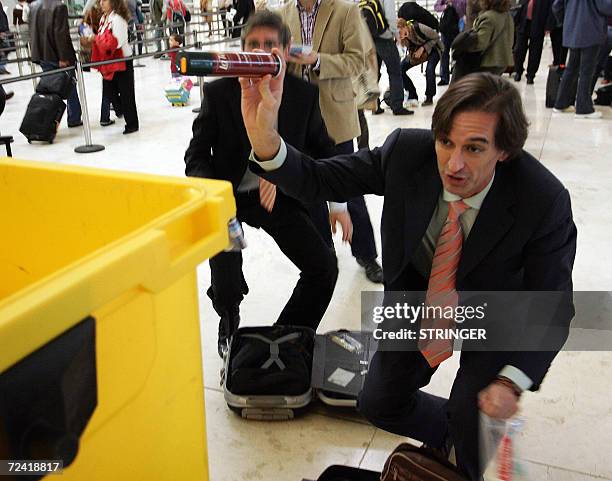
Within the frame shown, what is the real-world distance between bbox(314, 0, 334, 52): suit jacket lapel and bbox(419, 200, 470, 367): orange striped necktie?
1956 millimetres

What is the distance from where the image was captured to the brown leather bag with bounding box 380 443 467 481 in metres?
1.87

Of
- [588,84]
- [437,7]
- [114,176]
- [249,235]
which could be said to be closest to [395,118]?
[588,84]

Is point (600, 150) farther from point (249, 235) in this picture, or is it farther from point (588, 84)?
point (249, 235)

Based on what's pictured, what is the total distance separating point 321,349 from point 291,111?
3.18 feet

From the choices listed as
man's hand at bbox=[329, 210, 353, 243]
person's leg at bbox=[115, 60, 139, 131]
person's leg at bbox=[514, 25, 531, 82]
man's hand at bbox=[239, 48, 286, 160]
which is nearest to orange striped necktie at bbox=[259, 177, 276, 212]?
man's hand at bbox=[329, 210, 353, 243]

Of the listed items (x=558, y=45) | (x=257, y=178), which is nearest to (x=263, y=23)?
(x=257, y=178)

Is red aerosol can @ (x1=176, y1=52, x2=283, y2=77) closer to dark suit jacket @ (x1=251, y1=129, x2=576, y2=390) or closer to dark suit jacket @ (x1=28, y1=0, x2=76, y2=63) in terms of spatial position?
dark suit jacket @ (x1=251, y1=129, x2=576, y2=390)

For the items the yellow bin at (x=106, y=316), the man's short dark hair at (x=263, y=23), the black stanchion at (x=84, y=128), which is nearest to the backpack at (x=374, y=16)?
the black stanchion at (x=84, y=128)

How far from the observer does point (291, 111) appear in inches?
103

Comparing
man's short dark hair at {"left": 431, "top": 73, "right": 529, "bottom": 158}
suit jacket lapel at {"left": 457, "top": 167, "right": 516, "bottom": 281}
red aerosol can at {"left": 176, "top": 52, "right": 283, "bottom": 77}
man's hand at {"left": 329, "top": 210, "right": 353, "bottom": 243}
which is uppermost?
red aerosol can at {"left": 176, "top": 52, "right": 283, "bottom": 77}

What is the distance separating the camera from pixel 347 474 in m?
2.03

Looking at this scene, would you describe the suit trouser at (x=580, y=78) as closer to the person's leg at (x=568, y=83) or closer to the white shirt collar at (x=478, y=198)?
the person's leg at (x=568, y=83)

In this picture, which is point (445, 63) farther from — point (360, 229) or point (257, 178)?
point (257, 178)

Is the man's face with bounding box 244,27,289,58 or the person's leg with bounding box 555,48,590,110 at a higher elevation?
the man's face with bounding box 244,27,289,58
